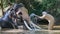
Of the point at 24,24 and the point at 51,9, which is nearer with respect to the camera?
the point at 24,24

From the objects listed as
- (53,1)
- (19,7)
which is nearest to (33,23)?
(19,7)

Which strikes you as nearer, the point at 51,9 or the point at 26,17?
the point at 26,17

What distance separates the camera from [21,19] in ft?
24.6

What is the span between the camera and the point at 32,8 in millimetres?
8047

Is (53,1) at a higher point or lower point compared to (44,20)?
higher

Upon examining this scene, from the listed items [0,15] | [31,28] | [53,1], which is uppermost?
[53,1]

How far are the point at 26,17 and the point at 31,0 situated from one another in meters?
0.95

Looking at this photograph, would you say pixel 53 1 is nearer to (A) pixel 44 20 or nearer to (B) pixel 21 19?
(A) pixel 44 20

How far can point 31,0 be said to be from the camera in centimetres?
812

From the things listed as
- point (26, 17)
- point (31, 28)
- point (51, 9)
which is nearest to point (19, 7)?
point (26, 17)

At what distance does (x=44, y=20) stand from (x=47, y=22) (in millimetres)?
136

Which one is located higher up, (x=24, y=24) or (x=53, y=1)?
(x=53, y=1)

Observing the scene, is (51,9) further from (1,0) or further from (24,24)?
(1,0)

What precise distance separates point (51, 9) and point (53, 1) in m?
0.33
